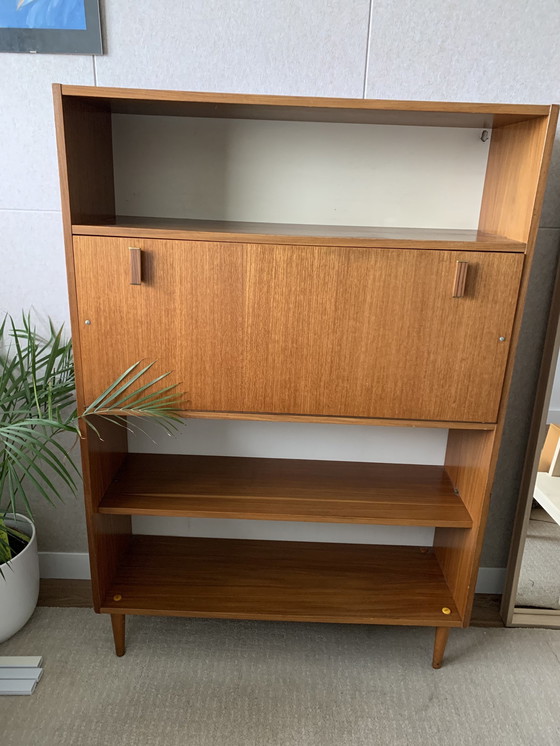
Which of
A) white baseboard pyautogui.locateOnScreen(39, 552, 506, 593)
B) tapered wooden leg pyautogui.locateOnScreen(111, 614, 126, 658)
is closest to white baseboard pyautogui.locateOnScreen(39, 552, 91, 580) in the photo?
white baseboard pyautogui.locateOnScreen(39, 552, 506, 593)

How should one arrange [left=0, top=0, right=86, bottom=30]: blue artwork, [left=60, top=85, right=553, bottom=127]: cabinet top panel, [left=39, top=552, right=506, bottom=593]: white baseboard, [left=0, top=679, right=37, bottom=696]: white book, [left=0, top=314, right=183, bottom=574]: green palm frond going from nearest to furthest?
[left=60, top=85, right=553, bottom=127]: cabinet top panel
[left=0, top=314, right=183, bottom=574]: green palm frond
[left=0, top=0, right=86, bottom=30]: blue artwork
[left=0, top=679, right=37, bottom=696]: white book
[left=39, top=552, right=506, bottom=593]: white baseboard

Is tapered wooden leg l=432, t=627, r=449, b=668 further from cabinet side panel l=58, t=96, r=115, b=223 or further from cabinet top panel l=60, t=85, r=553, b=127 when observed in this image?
cabinet side panel l=58, t=96, r=115, b=223

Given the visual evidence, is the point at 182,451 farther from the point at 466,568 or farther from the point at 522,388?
the point at 522,388

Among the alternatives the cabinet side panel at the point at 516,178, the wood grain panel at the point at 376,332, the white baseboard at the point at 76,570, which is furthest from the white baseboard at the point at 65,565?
the cabinet side panel at the point at 516,178

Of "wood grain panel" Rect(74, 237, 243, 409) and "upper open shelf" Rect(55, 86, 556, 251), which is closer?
"wood grain panel" Rect(74, 237, 243, 409)

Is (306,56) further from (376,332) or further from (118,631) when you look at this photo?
(118,631)

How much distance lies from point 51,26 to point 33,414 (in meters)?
1.11

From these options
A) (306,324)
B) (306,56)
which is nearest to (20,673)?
(306,324)

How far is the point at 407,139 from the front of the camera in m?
1.76

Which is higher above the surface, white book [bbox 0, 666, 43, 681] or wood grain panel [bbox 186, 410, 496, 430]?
wood grain panel [bbox 186, 410, 496, 430]

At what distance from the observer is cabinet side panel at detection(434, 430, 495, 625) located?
1.66 meters

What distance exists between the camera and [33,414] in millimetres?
1810

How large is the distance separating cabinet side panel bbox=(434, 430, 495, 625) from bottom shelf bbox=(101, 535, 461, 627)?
0.21 feet

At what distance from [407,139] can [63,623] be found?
1.92 metres
